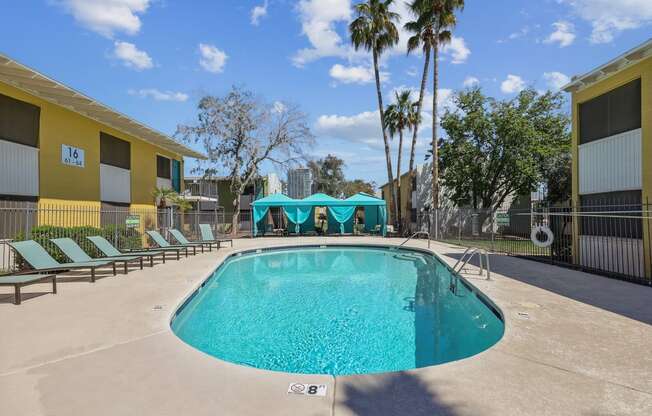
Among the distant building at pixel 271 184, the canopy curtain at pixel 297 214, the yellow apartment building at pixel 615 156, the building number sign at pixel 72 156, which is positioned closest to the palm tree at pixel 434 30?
the canopy curtain at pixel 297 214

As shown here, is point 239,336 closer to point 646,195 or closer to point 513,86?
point 646,195

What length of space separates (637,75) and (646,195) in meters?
2.76

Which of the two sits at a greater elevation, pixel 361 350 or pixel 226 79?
pixel 226 79

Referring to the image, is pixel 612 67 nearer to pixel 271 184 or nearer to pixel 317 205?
pixel 317 205

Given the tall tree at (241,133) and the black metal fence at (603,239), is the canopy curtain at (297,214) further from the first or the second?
the black metal fence at (603,239)

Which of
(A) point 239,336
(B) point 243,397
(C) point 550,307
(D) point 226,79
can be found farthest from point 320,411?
(D) point 226,79

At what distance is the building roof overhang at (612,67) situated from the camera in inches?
317

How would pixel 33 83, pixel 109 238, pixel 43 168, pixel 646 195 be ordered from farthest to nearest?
pixel 109 238, pixel 43 168, pixel 33 83, pixel 646 195

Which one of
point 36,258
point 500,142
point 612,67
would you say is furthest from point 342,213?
point 36,258

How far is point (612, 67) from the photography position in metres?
9.05

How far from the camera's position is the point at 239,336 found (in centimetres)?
584

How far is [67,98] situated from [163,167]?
9.07 metres

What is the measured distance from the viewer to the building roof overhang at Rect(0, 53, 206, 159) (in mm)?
9320

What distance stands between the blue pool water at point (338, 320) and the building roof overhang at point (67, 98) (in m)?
6.78
